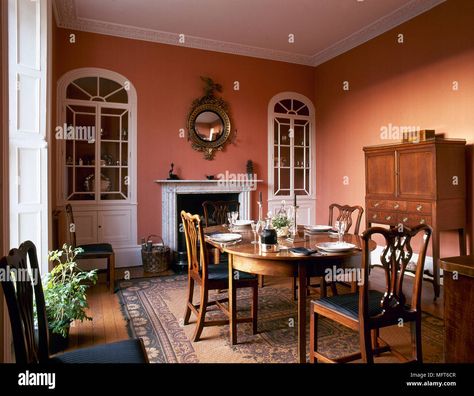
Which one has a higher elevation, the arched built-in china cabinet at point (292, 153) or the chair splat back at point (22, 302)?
the arched built-in china cabinet at point (292, 153)

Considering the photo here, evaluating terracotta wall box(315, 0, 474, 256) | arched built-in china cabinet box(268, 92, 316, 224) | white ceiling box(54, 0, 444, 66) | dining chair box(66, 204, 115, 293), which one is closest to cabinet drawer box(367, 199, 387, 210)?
terracotta wall box(315, 0, 474, 256)

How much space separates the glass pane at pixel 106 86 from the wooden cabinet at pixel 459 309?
475cm

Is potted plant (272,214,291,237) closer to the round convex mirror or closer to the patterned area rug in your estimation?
the patterned area rug

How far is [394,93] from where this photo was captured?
4742mm

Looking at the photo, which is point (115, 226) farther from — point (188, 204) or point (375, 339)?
point (375, 339)

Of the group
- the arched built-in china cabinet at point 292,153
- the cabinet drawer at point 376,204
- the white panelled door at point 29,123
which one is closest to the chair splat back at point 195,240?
the white panelled door at point 29,123

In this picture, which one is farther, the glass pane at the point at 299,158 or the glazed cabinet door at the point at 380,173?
the glass pane at the point at 299,158

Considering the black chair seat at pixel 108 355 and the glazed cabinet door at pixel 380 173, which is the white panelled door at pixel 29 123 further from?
the glazed cabinet door at pixel 380 173

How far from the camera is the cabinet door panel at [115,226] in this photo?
4.91 metres

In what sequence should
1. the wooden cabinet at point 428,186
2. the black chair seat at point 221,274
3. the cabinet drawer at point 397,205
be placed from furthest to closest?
1. the cabinet drawer at point 397,205
2. the wooden cabinet at point 428,186
3. the black chair seat at point 221,274

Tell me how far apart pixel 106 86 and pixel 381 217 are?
399 cm

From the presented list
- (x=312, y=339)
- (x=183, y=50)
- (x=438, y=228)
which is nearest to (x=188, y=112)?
(x=183, y=50)

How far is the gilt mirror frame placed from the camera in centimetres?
539

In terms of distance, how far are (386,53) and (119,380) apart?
503cm
